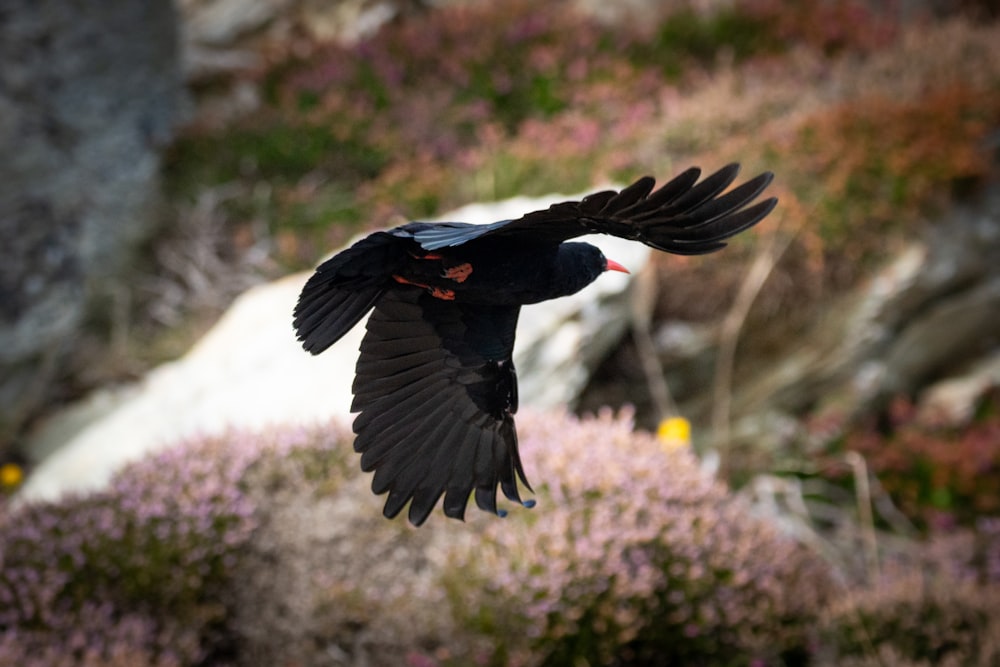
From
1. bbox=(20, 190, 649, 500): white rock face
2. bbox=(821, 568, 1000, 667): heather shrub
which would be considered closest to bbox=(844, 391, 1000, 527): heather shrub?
bbox=(821, 568, 1000, 667): heather shrub

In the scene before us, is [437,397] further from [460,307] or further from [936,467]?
[936,467]

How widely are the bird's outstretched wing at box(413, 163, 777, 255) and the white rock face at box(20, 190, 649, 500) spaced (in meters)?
2.13

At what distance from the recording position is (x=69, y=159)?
4.51 meters

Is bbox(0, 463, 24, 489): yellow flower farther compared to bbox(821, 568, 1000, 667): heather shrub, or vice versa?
bbox(0, 463, 24, 489): yellow flower

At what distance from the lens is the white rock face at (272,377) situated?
11.7 feet

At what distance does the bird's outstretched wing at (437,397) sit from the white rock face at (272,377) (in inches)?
62.0

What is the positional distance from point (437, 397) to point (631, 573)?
3.57 feet

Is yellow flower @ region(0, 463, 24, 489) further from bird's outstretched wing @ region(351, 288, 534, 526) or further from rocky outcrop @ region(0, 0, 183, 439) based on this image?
bird's outstretched wing @ region(351, 288, 534, 526)

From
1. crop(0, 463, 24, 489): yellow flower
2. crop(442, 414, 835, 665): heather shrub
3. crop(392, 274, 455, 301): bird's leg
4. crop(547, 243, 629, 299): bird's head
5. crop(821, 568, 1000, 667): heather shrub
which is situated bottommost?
crop(821, 568, 1000, 667): heather shrub

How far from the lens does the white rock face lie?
140 inches

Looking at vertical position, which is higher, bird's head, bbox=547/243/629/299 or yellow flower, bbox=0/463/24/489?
yellow flower, bbox=0/463/24/489

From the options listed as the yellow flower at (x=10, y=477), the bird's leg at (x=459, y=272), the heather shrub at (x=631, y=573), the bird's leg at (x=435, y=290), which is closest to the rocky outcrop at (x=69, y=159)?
the yellow flower at (x=10, y=477)

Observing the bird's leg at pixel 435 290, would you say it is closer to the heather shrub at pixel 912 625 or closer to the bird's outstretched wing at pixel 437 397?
the bird's outstretched wing at pixel 437 397

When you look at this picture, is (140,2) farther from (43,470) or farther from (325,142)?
(43,470)
